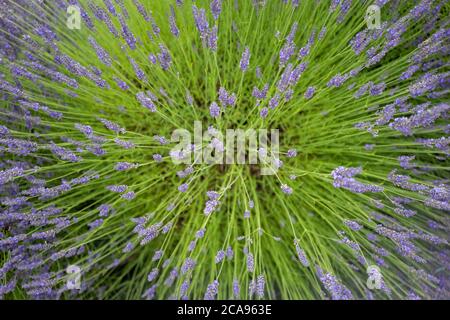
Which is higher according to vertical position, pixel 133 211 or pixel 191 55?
pixel 191 55

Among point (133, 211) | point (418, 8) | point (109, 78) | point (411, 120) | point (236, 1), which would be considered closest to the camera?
point (411, 120)

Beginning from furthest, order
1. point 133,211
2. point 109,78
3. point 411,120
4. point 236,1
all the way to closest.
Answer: point 133,211
point 109,78
point 236,1
point 411,120

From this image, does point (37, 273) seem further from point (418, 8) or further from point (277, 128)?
point (418, 8)

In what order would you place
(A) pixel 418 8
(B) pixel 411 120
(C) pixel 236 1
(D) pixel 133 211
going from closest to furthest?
(B) pixel 411 120 < (A) pixel 418 8 < (C) pixel 236 1 < (D) pixel 133 211
